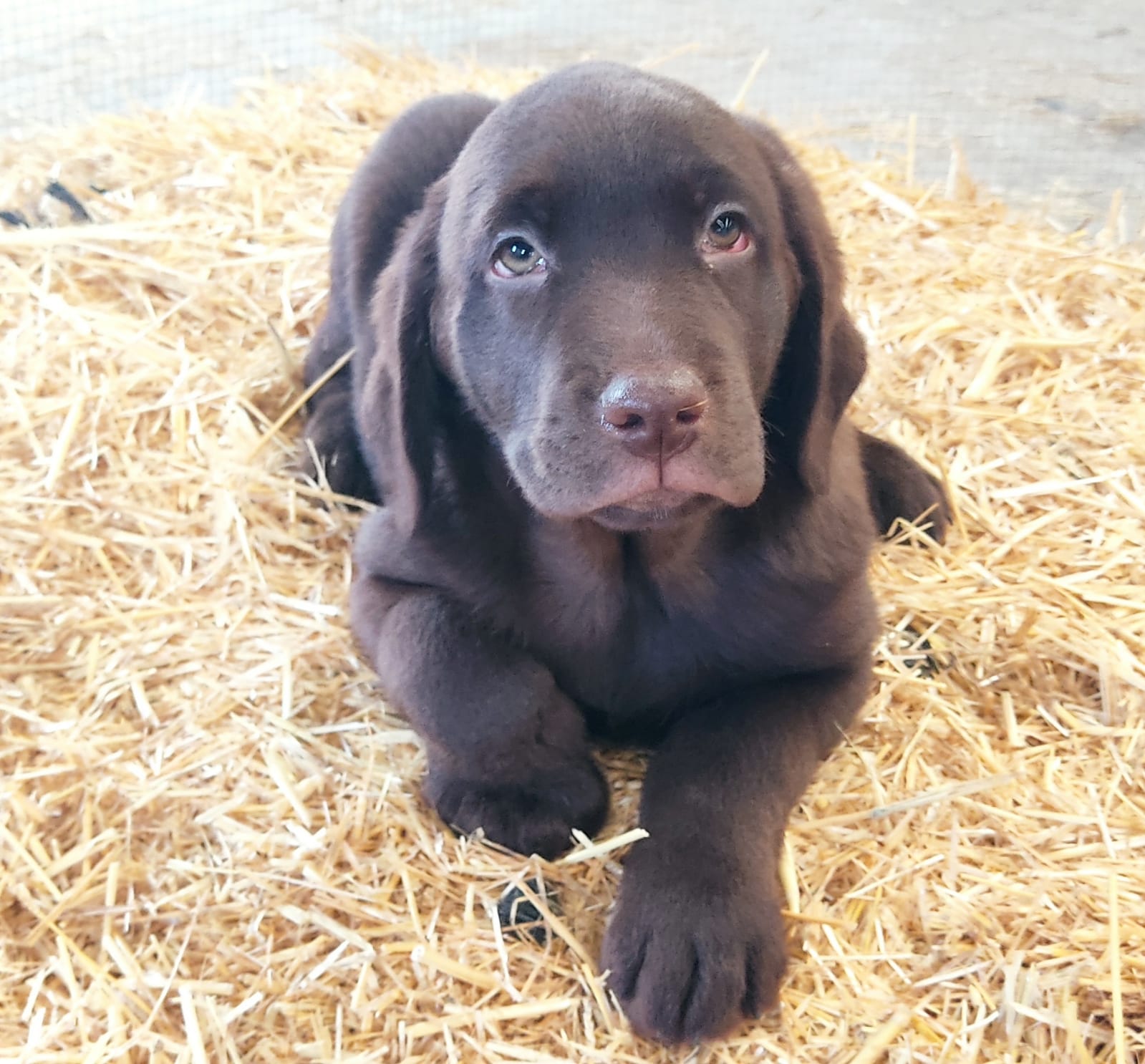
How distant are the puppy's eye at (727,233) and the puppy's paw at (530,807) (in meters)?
→ 0.96

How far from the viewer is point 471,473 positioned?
232cm

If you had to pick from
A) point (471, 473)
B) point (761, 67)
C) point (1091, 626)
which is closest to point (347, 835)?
point (471, 473)

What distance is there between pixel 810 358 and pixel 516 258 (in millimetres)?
574

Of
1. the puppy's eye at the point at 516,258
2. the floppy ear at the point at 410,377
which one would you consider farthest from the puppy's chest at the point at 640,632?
the puppy's eye at the point at 516,258

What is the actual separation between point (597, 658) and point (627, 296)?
29.4 inches

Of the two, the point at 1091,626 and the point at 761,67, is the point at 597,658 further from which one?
the point at 761,67

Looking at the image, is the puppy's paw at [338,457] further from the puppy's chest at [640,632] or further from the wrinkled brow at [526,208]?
the wrinkled brow at [526,208]

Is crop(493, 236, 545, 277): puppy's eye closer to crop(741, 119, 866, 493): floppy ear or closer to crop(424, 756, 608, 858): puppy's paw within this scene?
crop(741, 119, 866, 493): floppy ear

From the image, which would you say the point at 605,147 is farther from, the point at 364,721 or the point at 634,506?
the point at 364,721

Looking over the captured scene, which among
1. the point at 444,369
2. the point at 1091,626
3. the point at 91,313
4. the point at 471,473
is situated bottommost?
the point at 1091,626

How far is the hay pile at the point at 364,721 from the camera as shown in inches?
73.7

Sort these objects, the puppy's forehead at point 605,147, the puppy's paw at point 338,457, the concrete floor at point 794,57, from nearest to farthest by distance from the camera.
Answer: the puppy's forehead at point 605,147, the puppy's paw at point 338,457, the concrete floor at point 794,57

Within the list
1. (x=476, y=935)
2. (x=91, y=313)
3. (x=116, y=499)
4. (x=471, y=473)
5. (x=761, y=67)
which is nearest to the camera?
(x=476, y=935)

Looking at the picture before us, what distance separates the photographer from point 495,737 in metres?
2.15
